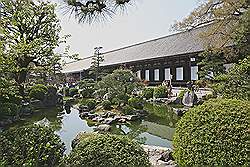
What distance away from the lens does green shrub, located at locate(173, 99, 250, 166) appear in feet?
10.8

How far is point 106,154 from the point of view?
3.37 metres

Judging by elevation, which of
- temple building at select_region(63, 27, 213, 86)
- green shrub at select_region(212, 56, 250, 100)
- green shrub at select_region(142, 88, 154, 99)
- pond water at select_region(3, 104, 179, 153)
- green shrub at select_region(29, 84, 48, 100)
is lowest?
pond water at select_region(3, 104, 179, 153)

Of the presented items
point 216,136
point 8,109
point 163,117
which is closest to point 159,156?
point 216,136

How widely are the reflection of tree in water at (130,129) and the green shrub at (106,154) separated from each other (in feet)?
18.9

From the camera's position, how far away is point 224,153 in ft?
10.9

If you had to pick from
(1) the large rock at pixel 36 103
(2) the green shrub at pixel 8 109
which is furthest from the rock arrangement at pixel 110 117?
(1) the large rock at pixel 36 103

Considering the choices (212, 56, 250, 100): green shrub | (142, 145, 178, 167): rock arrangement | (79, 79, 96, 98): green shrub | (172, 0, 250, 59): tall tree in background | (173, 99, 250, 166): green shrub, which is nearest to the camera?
(173, 99, 250, 166): green shrub

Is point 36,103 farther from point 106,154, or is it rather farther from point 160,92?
point 106,154

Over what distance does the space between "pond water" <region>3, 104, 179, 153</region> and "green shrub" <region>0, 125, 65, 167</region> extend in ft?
13.5

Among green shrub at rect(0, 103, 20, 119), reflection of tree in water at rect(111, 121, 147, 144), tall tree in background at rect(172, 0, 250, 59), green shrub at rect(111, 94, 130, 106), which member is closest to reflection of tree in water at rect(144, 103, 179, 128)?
reflection of tree in water at rect(111, 121, 147, 144)

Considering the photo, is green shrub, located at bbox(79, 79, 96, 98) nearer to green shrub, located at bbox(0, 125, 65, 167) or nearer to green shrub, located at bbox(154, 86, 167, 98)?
green shrub, located at bbox(154, 86, 167, 98)

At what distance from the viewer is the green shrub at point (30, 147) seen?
349 centimetres

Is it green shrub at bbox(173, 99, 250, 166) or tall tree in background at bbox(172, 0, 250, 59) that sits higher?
tall tree in background at bbox(172, 0, 250, 59)

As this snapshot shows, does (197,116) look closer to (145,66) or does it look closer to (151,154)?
(151,154)
